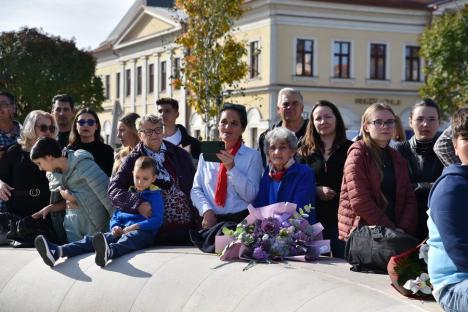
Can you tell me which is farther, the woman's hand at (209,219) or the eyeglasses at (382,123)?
the woman's hand at (209,219)

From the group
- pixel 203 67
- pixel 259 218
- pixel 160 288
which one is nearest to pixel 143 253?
pixel 160 288

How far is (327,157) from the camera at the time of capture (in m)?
7.71

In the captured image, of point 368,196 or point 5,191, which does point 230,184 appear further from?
point 5,191

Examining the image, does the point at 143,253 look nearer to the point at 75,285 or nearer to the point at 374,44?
the point at 75,285

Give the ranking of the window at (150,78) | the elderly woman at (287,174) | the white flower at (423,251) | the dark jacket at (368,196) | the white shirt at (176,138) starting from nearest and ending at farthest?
the white flower at (423,251) → the dark jacket at (368,196) → the elderly woman at (287,174) → the white shirt at (176,138) → the window at (150,78)

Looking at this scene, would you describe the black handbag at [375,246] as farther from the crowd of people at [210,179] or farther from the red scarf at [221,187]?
the red scarf at [221,187]

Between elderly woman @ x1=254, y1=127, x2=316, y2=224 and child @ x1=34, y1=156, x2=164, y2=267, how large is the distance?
1015 mm

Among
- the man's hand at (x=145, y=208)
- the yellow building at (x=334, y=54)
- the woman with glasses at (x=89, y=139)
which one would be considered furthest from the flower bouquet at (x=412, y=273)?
the yellow building at (x=334, y=54)

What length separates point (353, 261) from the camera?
6539mm

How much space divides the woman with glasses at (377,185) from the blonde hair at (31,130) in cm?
314

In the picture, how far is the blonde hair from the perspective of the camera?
28.6 ft

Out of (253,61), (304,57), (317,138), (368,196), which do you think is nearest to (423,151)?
(317,138)

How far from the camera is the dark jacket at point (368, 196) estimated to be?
6633 mm

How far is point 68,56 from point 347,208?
157 feet
